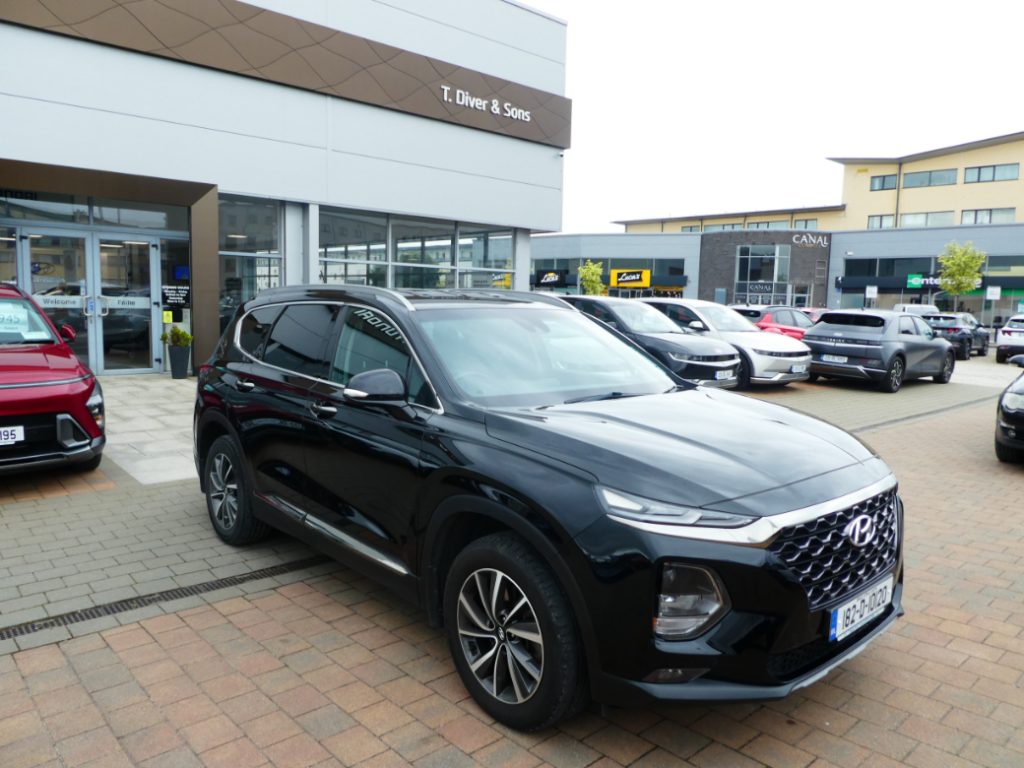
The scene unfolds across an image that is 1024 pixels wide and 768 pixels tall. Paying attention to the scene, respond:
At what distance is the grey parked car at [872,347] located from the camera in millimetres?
14805

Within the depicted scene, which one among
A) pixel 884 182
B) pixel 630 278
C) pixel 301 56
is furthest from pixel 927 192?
pixel 301 56

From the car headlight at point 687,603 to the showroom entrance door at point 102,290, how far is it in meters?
13.3

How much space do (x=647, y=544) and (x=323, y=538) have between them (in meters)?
2.12

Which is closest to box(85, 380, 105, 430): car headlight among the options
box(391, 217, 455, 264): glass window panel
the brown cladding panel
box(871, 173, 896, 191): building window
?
the brown cladding panel

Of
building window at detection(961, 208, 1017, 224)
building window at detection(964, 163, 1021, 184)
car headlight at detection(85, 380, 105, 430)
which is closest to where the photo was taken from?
car headlight at detection(85, 380, 105, 430)

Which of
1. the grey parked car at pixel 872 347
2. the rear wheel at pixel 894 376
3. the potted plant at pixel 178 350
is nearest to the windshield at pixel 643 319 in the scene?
the grey parked car at pixel 872 347

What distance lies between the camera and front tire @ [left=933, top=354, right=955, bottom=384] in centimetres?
1669

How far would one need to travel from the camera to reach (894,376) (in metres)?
14.9

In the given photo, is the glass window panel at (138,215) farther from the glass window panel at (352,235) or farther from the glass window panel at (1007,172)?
the glass window panel at (1007,172)

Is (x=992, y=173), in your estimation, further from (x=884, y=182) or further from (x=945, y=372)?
(x=945, y=372)

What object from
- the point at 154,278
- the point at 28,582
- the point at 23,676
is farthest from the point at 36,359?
the point at 154,278

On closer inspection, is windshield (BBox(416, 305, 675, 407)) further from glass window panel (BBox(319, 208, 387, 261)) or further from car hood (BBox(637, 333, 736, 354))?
glass window panel (BBox(319, 208, 387, 261))

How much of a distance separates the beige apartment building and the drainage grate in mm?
63915

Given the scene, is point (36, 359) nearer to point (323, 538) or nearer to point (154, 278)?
point (323, 538)
